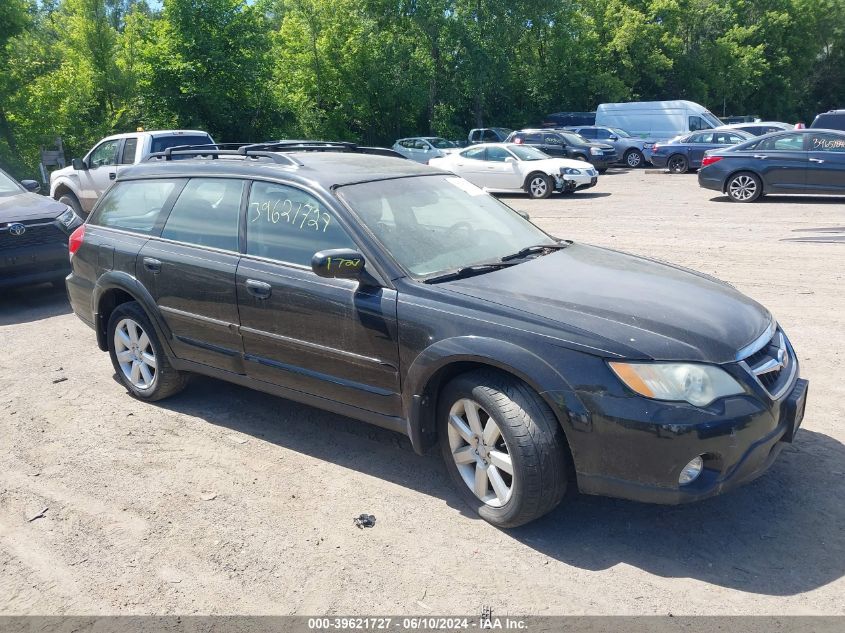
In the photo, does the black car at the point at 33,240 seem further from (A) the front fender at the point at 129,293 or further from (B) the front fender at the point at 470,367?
(B) the front fender at the point at 470,367

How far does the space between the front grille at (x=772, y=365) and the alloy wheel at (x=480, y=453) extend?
46.3 inches

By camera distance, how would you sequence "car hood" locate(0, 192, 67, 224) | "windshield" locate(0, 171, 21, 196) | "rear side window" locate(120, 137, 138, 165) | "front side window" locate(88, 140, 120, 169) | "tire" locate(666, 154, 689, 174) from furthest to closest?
"tire" locate(666, 154, 689, 174) < "front side window" locate(88, 140, 120, 169) < "rear side window" locate(120, 137, 138, 165) < "windshield" locate(0, 171, 21, 196) < "car hood" locate(0, 192, 67, 224)

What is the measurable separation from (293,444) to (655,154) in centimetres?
2299

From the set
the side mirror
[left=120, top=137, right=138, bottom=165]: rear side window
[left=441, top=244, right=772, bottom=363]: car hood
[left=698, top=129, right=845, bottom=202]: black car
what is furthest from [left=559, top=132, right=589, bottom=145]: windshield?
the side mirror

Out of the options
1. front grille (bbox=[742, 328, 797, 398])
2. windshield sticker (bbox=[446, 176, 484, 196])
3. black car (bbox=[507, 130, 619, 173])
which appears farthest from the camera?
black car (bbox=[507, 130, 619, 173])

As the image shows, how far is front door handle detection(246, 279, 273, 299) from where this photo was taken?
4.50 m

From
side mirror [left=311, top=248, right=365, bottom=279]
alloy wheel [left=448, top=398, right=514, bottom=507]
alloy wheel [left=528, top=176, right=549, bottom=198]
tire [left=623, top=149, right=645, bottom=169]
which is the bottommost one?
tire [left=623, top=149, right=645, bottom=169]

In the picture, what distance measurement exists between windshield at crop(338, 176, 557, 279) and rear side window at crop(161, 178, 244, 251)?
2.74 ft

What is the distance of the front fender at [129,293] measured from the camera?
524 cm

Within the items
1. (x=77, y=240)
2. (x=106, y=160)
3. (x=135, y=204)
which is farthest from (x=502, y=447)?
(x=106, y=160)

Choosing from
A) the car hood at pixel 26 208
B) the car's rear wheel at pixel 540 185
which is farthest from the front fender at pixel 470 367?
the car's rear wheel at pixel 540 185

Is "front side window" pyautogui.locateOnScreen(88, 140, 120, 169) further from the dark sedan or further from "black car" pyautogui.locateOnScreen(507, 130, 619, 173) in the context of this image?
the dark sedan

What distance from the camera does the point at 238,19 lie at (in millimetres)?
26219

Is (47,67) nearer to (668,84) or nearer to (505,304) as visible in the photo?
(505,304)
